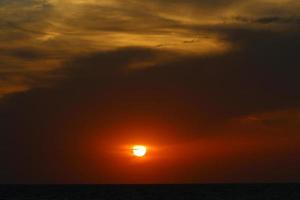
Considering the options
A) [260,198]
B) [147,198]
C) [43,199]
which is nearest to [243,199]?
[260,198]

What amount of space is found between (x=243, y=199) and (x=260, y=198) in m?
3.22

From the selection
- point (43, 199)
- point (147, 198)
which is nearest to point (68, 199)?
point (43, 199)

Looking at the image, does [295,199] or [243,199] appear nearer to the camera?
[295,199]

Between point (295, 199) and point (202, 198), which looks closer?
point (295, 199)

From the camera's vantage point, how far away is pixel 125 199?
122 meters

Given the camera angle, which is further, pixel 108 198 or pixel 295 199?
pixel 108 198

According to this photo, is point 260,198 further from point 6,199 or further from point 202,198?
point 6,199

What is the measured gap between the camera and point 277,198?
388 ft

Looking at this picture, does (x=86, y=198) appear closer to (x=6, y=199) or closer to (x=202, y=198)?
(x=6, y=199)

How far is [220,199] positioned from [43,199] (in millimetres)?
32687

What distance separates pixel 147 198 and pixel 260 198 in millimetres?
21506

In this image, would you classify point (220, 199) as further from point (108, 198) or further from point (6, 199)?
point (6, 199)

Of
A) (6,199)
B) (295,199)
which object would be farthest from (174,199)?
(6,199)

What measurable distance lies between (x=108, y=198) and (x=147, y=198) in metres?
7.85
